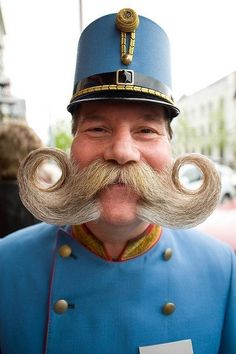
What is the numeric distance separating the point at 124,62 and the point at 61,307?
0.72 metres

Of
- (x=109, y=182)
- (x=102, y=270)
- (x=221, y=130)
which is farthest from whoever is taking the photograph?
→ (x=221, y=130)

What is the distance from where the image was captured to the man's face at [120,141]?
92cm

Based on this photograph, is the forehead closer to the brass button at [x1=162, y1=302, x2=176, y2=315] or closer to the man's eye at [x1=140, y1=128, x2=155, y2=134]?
the man's eye at [x1=140, y1=128, x2=155, y2=134]

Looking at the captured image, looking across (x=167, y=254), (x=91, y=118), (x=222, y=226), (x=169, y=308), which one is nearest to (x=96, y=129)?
(x=91, y=118)

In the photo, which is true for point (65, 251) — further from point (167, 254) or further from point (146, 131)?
point (146, 131)

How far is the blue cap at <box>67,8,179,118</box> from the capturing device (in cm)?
96

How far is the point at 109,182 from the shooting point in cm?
92

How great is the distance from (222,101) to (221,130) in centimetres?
254

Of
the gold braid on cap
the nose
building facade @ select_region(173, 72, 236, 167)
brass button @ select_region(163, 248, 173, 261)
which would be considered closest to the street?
brass button @ select_region(163, 248, 173, 261)

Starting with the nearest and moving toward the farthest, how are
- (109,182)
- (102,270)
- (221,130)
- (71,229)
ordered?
(109,182) < (102,270) < (71,229) < (221,130)

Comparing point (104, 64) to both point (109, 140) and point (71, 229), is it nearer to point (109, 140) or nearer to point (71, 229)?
point (109, 140)

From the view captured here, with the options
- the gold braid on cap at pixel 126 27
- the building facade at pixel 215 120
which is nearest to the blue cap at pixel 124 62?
the gold braid on cap at pixel 126 27

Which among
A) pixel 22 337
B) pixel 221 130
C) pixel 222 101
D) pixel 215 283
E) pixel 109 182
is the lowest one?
pixel 22 337

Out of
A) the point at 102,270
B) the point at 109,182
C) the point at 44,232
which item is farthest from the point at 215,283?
the point at 44,232
